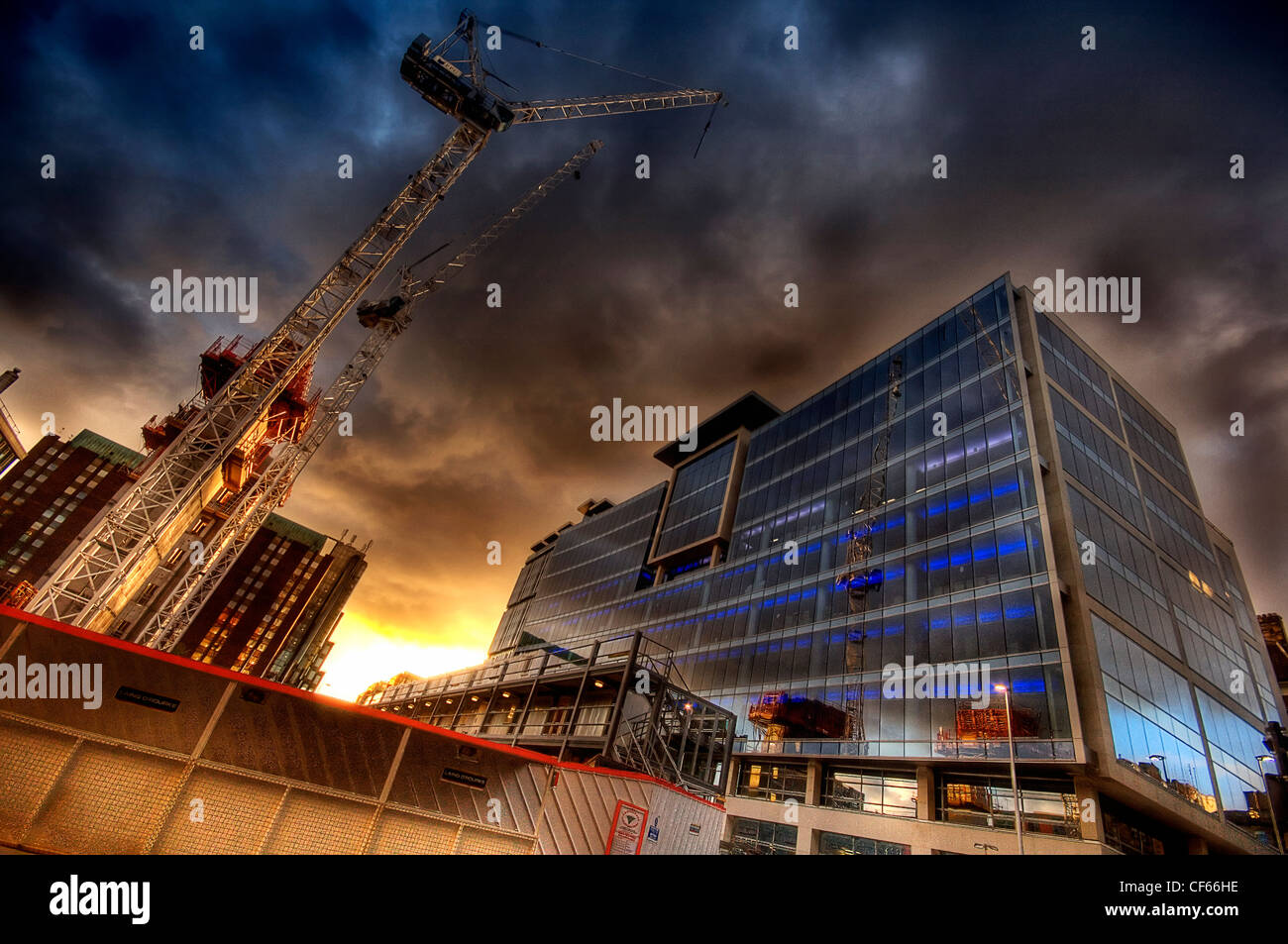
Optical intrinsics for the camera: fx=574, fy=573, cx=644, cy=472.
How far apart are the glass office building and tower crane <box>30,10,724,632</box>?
38.5 m

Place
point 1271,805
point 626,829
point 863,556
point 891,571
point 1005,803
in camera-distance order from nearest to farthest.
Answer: point 626,829 → point 1005,803 → point 1271,805 → point 891,571 → point 863,556

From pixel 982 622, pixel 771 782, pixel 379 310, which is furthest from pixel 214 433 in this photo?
pixel 982 622

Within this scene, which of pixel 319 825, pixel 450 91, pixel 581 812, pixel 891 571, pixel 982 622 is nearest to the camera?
pixel 319 825

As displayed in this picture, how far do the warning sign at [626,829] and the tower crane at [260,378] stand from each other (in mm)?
32281

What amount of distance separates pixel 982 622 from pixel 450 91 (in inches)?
2157

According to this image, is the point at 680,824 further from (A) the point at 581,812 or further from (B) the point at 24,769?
(B) the point at 24,769

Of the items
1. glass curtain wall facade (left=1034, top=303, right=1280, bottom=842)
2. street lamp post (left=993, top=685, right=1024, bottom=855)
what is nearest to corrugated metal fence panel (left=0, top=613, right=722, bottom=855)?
street lamp post (left=993, top=685, right=1024, bottom=855)

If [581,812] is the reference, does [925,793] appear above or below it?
above

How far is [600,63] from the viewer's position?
2251 inches

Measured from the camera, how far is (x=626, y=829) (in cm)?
1298

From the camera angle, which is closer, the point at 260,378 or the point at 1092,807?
the point at 1092,807

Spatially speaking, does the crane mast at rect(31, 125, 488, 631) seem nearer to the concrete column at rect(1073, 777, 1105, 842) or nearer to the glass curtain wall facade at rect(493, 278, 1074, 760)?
the glass curtain wall facade at rect(493, 278, 1074, 760)

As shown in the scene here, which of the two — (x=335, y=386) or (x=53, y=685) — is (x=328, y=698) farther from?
(x=335, y=386)
